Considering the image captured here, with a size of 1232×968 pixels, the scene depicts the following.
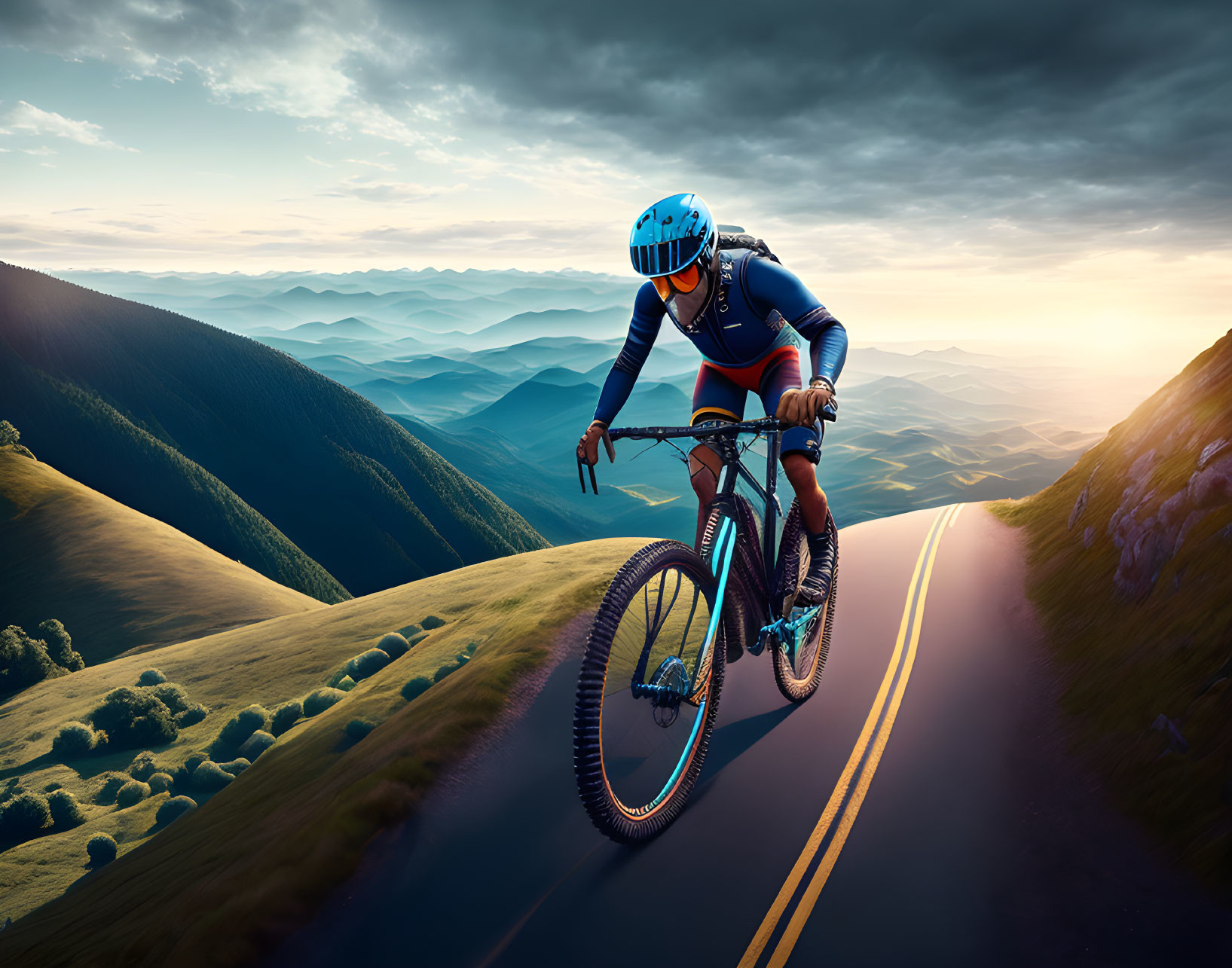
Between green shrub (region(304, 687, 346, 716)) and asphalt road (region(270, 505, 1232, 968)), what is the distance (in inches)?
323

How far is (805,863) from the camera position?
4863 millimetres

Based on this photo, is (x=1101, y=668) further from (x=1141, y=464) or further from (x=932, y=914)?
(x=1141, y=464)

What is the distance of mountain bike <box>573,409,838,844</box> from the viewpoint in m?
4.25

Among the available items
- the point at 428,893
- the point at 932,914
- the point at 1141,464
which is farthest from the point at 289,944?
the point at 1141,464

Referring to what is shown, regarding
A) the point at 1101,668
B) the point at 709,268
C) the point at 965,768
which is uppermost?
the point at 709,268

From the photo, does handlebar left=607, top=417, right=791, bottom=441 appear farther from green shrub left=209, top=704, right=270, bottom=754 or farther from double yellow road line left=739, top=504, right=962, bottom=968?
green shrub left=209, top=704, right=270, bottom=754

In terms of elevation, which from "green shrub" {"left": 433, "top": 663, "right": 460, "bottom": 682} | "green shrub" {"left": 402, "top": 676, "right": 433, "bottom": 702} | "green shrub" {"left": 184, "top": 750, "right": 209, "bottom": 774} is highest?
"green shrub" {"left": 433, "top": 663, "right": 460, "bottom": 682}

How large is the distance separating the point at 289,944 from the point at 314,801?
71.9 inches

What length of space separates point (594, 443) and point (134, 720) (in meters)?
27.7

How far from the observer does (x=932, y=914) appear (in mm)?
4398

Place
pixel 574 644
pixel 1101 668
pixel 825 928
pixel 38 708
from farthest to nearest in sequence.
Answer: pixel 38 708, pixel 574 644, pixel 1101 668, pixel 825 928

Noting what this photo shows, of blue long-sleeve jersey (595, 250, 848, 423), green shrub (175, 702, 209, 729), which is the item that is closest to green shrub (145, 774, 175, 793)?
green shrub (175, 702, 209, 729)

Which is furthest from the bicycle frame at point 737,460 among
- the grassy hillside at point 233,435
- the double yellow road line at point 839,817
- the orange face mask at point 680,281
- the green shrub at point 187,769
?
the grassy hillside at point 233,435

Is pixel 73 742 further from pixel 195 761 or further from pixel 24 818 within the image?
pixel 195 761
